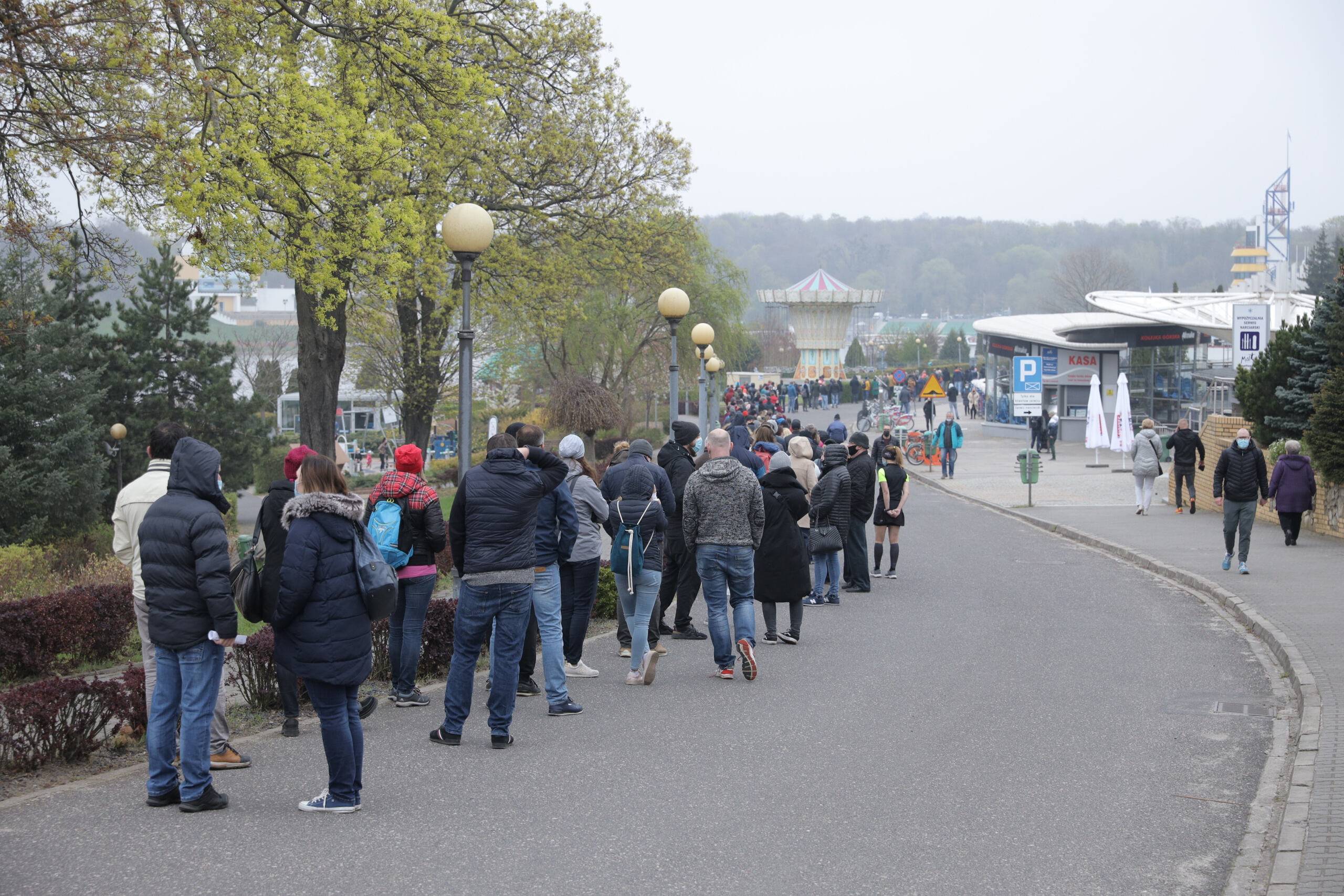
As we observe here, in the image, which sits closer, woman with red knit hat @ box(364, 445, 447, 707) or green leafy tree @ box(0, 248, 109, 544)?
woman with red knit hat @ box(364, 445, 447, 707)

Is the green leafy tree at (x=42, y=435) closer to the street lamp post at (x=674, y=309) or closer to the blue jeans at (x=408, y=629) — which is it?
the street lamp post at (x=674, y=309)

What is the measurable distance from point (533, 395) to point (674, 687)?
158 feet

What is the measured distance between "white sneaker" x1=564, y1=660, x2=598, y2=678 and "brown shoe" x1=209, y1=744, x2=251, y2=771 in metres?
2.98

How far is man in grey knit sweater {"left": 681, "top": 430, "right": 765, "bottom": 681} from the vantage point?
9.34 meters

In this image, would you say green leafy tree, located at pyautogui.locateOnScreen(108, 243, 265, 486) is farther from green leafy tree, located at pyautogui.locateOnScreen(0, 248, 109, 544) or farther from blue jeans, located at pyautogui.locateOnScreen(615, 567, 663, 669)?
blue jeans, located at pyautogui.locateOnScreen(615, 567, 663, 669)

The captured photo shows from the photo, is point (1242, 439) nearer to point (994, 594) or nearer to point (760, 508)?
point (994, 594)

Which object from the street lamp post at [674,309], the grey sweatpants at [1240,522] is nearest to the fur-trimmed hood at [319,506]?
the street lamp post at [674,309]

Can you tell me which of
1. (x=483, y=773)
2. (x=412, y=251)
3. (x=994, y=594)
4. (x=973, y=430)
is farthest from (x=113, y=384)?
(x=973, y=430)

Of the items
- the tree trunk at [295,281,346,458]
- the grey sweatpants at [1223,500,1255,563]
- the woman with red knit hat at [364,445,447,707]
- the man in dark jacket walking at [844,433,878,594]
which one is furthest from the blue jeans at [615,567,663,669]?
the tree trunk at [295,281,346,458]

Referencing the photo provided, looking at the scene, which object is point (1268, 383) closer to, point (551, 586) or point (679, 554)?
point (679, 554)

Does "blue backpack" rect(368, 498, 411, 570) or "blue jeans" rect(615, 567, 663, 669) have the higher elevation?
"blue backpack" rect(368, 498, 411, 570)

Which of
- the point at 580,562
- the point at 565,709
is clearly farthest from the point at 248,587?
the point at 580,562

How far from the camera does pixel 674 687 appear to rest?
30.0 feet

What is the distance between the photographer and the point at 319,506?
5855 mm
